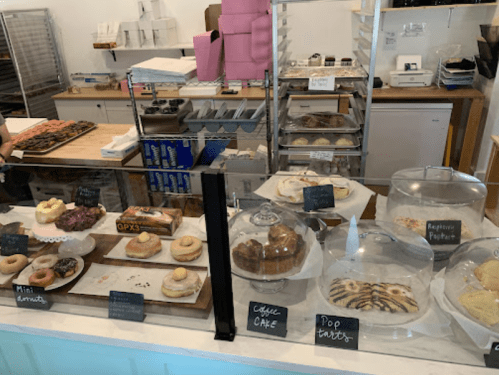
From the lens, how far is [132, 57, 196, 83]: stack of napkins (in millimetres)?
2535

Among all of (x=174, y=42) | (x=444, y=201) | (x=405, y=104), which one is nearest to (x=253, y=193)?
(x=444, y=201)

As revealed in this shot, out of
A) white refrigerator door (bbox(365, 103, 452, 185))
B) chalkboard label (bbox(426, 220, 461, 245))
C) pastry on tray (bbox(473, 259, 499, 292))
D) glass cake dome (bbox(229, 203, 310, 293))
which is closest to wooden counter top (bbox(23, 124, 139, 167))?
glass cake dome (bbox(229, 203, 310, 293))

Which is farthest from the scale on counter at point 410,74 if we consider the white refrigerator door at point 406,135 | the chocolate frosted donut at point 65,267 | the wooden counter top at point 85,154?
the chocolate frosted donut at point 65,267

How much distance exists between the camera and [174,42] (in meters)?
4.68

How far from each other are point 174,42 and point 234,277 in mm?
4143

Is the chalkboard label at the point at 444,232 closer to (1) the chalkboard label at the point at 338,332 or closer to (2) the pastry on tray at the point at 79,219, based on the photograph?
(1) the chalkboard label at the point at 338,332

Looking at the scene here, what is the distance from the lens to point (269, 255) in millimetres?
1121

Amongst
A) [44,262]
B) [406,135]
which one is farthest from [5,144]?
[406,135]

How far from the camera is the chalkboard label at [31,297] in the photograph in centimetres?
121

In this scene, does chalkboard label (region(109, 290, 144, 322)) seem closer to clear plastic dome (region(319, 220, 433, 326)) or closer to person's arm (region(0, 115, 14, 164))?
clear plastic dome (region(319, 220, 433, 326))

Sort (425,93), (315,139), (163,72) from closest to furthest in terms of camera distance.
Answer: (163,72)
(315,139)
(425,93)

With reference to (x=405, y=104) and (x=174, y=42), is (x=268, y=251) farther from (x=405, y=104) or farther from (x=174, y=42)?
(x=174, y=42)

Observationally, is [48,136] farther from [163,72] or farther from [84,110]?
[84,110]

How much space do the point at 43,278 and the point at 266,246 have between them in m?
0.72
